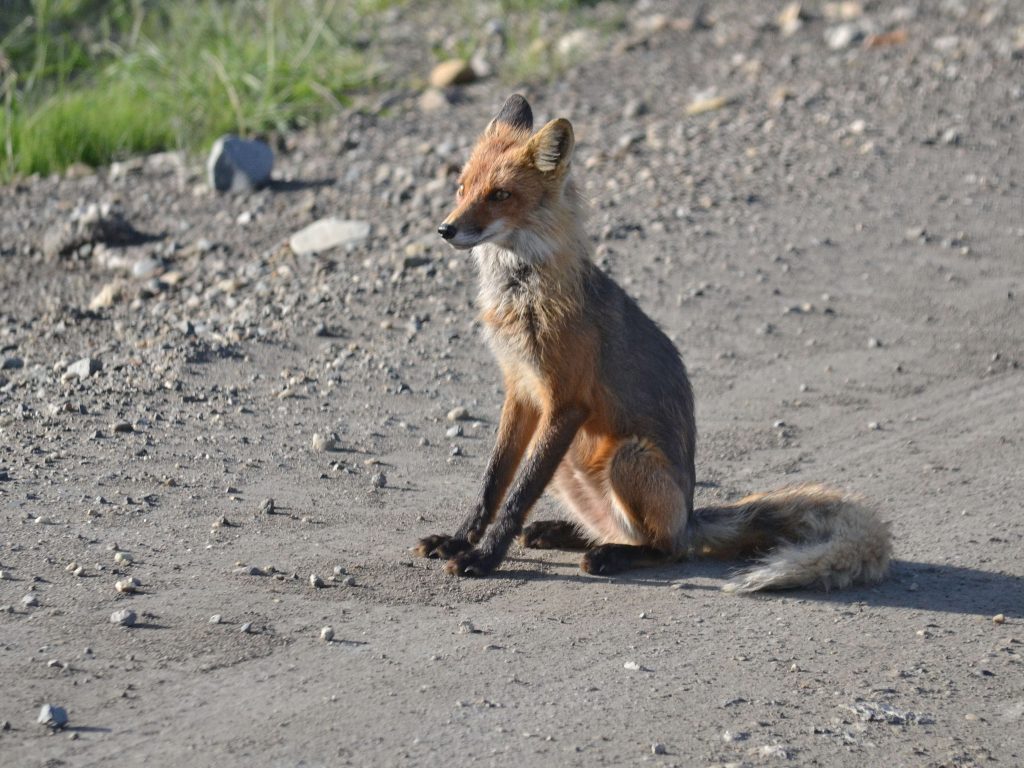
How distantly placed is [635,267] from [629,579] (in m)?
4.25

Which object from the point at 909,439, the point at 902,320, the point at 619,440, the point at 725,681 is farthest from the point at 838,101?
the point at 725,681

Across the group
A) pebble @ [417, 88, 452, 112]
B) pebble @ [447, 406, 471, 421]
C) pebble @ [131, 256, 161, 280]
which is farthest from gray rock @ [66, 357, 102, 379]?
pebble @ [417, 88, 452, 112]

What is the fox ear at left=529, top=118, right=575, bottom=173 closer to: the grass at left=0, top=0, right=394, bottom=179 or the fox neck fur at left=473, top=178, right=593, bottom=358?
the fox neck fur at left=473, top=178, right=593, bottom=358

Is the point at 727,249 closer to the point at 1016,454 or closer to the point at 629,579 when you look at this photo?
the point at 1016,454

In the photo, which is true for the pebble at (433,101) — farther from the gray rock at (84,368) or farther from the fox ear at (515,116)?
the fox ear at (515,116)

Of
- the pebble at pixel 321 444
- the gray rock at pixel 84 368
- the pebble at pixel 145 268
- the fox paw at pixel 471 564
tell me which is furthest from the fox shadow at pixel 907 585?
the pebble at pixel 145 268

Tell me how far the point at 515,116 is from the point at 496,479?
5.92 feet

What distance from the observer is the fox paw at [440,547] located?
5.61m

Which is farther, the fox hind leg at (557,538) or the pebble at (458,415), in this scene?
the pebble at (458,415)

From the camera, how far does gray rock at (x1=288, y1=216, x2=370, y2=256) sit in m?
10.1

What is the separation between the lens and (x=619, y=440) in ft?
18.7

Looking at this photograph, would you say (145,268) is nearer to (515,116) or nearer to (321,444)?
(321,444)

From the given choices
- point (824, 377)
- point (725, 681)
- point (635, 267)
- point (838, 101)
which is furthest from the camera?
point (838, 101)

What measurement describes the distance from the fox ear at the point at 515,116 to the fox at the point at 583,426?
0.83 feet
